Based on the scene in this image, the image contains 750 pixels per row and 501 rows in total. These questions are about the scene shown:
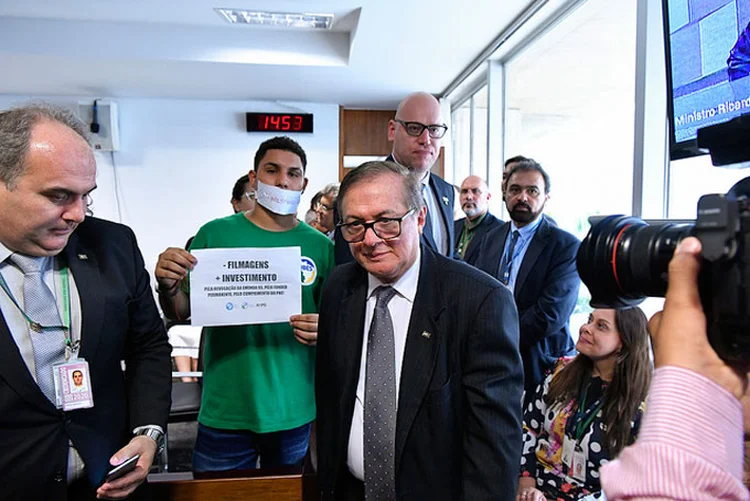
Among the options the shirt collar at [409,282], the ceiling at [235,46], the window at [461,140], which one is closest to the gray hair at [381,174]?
the shirt collar at [409,282]

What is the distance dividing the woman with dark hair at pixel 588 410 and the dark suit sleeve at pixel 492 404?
24.8 inches

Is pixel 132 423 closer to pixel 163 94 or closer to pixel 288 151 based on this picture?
pixel 288 151

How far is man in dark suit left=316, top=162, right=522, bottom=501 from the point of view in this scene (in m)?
1.11

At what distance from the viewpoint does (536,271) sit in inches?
96.2

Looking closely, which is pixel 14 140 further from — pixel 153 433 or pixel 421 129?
pixel 421 129

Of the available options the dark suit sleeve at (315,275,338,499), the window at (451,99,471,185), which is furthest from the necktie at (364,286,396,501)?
the window at (451,99,471,185)

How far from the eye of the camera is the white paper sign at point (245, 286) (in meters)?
1.58

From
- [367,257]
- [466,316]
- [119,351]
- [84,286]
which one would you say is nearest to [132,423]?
[119,351]

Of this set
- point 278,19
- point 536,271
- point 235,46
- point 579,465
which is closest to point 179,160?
point 235,46

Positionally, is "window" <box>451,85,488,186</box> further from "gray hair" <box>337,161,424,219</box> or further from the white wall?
"gray hair" <box>337,161,424,219</box>

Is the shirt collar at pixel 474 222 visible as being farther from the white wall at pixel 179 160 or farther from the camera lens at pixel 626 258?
the camera lens at pixel 626 258

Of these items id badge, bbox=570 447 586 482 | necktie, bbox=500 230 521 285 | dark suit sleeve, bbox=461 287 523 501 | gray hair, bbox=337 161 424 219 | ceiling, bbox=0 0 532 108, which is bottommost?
id badge, bbox=570 447 586 482

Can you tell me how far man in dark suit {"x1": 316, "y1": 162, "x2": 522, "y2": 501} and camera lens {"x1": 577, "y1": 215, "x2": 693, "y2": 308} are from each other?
0.45 meters

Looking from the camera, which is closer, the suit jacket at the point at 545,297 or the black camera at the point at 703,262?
the black camera at the point at 703,262
